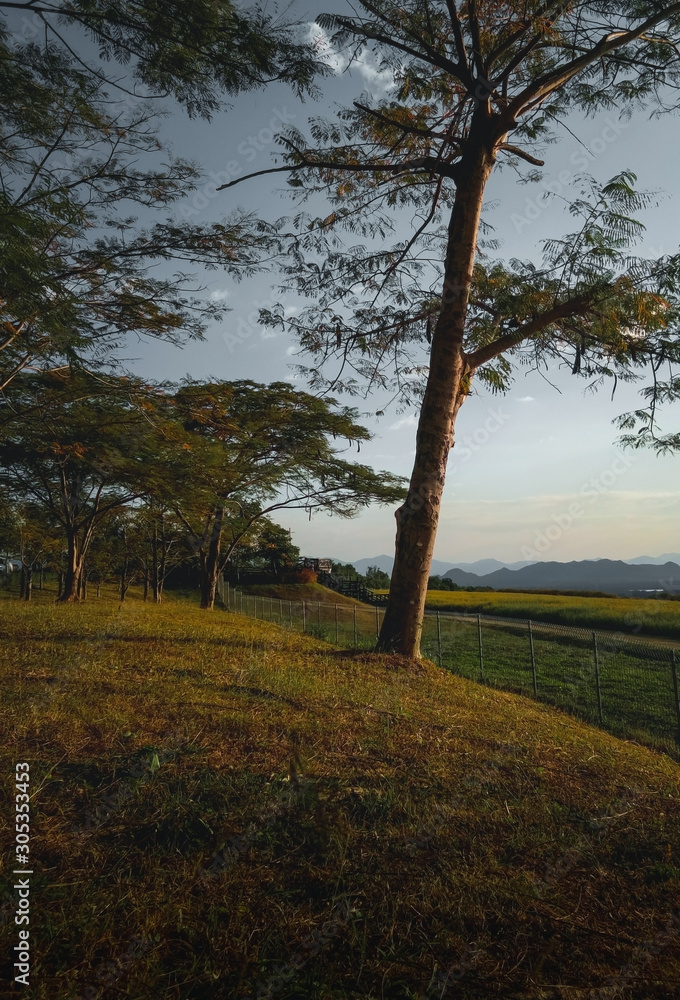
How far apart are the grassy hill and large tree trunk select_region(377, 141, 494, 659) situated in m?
2.87

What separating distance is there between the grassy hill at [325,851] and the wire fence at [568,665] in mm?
4576

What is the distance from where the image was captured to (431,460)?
8.97 m

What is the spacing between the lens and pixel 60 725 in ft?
15.3

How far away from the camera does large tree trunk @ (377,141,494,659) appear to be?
8922mm

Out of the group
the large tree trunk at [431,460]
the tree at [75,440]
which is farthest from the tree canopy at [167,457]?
the large tree trunk at [431,460]

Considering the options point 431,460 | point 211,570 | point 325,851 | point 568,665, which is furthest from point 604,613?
point 325,851

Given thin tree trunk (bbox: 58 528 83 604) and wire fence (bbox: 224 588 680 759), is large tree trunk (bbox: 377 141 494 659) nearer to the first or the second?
wire fence (bbox: 224 588 680 759)

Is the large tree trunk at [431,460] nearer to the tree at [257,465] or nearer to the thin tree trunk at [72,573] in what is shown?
the tree at [257,465]

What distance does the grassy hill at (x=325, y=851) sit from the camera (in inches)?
92.4

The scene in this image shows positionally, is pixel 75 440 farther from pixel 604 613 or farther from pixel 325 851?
pixel 604 613

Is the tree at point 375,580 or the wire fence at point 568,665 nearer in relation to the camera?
the wire fence at point 568,665

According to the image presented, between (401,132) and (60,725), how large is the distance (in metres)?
10.8

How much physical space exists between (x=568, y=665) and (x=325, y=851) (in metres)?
18.9

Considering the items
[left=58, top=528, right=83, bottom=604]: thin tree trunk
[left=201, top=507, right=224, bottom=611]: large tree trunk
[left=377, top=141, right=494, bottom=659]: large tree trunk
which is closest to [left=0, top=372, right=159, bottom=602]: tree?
[left=58, top=528, right=83, bottom=604]: thin tree trunk
